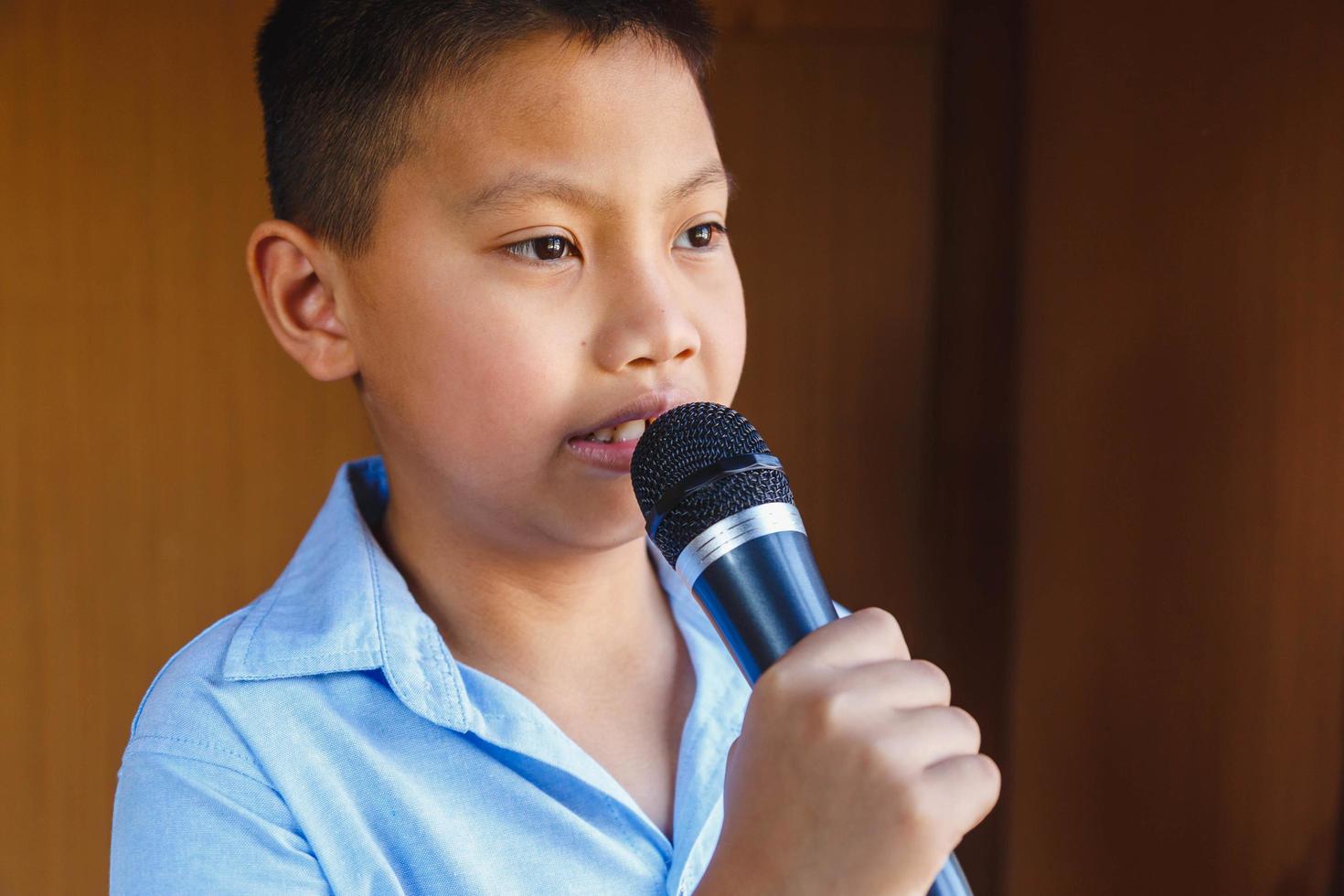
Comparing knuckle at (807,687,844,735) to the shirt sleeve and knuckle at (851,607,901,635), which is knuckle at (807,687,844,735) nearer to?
knuckle at (851,607,901,635)

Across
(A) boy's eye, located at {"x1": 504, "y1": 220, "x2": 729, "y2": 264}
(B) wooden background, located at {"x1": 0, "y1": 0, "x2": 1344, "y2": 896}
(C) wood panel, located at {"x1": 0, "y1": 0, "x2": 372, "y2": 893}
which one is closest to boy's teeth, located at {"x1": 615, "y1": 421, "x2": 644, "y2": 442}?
(A) boy's eye, located at {"x1": 504, "y1": 220, "x2": 729, "y2": 264}

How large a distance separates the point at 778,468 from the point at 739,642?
100mm

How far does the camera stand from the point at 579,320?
730mm

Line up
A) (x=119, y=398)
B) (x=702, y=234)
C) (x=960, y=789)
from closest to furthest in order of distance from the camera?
(x=960, y=789)
(x=702, y=234)
(x=119, y=398)

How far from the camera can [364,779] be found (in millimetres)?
755

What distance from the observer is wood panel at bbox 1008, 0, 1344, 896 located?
0.97m

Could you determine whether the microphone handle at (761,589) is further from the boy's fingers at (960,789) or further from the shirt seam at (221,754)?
the shirt seam at (221,754)

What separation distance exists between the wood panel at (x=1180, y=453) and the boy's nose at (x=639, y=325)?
542 millimetres

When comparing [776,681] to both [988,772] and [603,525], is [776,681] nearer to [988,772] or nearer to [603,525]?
[988,772]

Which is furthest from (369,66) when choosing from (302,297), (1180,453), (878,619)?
(1180,453)

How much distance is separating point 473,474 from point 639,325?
0.49 feet

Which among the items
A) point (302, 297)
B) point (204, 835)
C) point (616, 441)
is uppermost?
point (302, 297)

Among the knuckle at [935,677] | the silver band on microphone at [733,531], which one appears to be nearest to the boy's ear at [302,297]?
the silver band on microphone at [733,531]

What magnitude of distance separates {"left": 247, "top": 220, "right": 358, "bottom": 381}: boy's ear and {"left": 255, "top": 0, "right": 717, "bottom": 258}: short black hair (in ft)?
0.06
